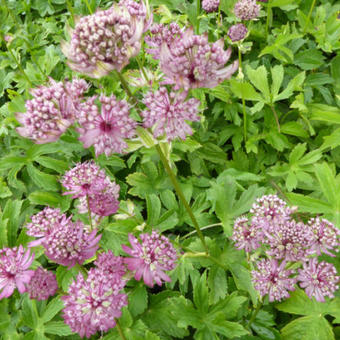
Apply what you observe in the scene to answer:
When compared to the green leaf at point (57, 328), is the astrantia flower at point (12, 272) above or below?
above

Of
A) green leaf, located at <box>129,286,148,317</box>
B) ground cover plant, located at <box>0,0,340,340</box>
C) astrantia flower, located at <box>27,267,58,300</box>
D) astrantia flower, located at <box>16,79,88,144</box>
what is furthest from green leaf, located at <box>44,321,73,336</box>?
astrantia flower, located at <box>16,79,88,144</box>

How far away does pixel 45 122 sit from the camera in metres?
1.13

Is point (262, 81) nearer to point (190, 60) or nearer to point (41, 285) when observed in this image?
point (190, 60)

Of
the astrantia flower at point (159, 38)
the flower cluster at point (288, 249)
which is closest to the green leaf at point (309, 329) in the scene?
the flower cluster at point (288, 249)

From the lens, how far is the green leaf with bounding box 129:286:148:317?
1.81 meters

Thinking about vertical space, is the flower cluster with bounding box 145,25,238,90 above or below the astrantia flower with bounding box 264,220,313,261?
above

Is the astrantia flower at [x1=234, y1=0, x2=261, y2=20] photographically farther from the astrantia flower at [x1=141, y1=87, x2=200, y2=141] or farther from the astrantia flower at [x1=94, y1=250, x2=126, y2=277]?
the astrantia flower at [x1=94, y1=250, x2=126, y2=277]

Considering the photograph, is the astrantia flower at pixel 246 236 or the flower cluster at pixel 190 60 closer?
the flower cluster at pixel 190 60

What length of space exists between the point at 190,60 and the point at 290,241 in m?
0.76

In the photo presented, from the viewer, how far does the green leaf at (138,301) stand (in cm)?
181

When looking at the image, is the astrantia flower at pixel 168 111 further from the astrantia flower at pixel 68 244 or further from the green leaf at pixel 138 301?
the green leaf at pixel 138 301

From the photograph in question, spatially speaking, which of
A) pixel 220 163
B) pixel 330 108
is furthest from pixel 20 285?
pixel 330 108

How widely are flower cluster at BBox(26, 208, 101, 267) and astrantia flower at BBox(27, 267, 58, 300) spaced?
11 cm

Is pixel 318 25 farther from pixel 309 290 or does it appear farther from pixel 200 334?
pixel 200 334
